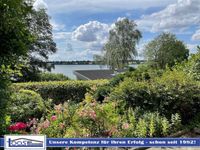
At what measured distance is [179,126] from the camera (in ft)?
31.9

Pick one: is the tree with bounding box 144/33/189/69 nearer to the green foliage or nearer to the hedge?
the hedge

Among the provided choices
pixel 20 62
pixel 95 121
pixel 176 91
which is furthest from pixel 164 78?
pixel 20 62

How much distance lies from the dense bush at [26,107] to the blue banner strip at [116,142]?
6260mm

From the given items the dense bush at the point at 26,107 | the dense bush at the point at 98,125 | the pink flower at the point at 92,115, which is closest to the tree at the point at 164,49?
the dense bush at the point at 26,107

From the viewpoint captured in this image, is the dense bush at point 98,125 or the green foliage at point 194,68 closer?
the dense bush at point 98,125

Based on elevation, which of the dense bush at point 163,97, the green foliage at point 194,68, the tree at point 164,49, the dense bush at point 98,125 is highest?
the tree at point 164,49

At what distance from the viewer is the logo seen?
5.04 metres

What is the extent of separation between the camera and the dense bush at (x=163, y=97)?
10.5 meters

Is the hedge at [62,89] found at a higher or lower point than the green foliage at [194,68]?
lower

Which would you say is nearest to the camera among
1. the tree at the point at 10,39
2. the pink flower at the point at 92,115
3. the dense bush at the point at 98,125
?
the tree at the point at 10,39

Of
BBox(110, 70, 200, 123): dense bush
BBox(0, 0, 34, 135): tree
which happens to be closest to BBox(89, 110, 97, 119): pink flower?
BBox(110, 70, 200, 123): dense bush

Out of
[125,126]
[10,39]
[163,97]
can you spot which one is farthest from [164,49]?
[10,39]

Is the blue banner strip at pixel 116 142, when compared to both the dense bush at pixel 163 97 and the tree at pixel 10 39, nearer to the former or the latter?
the tree at pixel 10 39

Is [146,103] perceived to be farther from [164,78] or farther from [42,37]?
[42,37]
